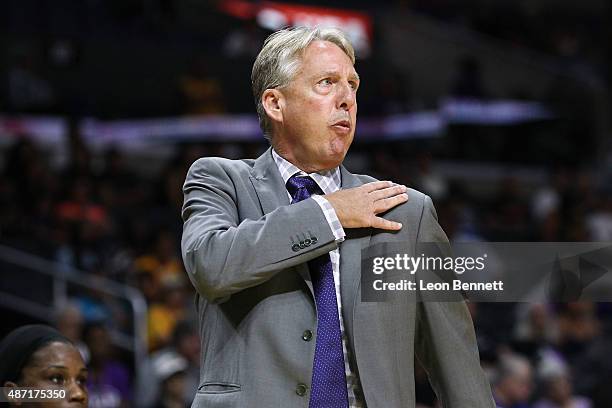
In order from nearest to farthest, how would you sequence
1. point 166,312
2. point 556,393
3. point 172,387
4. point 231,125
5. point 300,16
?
point 172,387 → point 556,393 → point 166,312 → point 231,125 → point 300,16

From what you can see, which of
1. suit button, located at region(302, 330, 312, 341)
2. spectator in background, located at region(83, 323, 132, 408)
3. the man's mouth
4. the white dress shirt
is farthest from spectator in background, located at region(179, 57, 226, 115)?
suit button, located at region(302, 330, 312, 341)

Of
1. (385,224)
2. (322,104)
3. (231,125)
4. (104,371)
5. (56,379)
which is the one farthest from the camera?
(231,125)

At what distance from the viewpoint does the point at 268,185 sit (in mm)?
2727

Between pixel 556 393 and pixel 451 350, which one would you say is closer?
pixel 451 350

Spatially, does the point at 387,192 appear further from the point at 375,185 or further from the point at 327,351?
the point at 327,351

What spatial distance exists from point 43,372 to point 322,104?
5.06 feet

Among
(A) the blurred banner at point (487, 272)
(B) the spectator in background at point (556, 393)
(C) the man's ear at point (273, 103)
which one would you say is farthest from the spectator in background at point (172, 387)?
(C) the man's ear at point (273, 103)

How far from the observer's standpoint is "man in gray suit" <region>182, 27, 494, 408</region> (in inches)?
97.4

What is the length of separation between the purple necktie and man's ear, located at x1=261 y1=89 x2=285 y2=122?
42 cm

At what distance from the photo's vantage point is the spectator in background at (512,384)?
24.9ft

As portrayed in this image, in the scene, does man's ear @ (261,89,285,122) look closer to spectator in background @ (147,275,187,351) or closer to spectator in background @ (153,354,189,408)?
spectator in background @ (153,354,189,408)

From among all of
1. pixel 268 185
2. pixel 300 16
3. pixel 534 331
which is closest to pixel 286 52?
pixel 268 185

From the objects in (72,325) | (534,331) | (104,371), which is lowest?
(104,371)

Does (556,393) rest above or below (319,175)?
above
